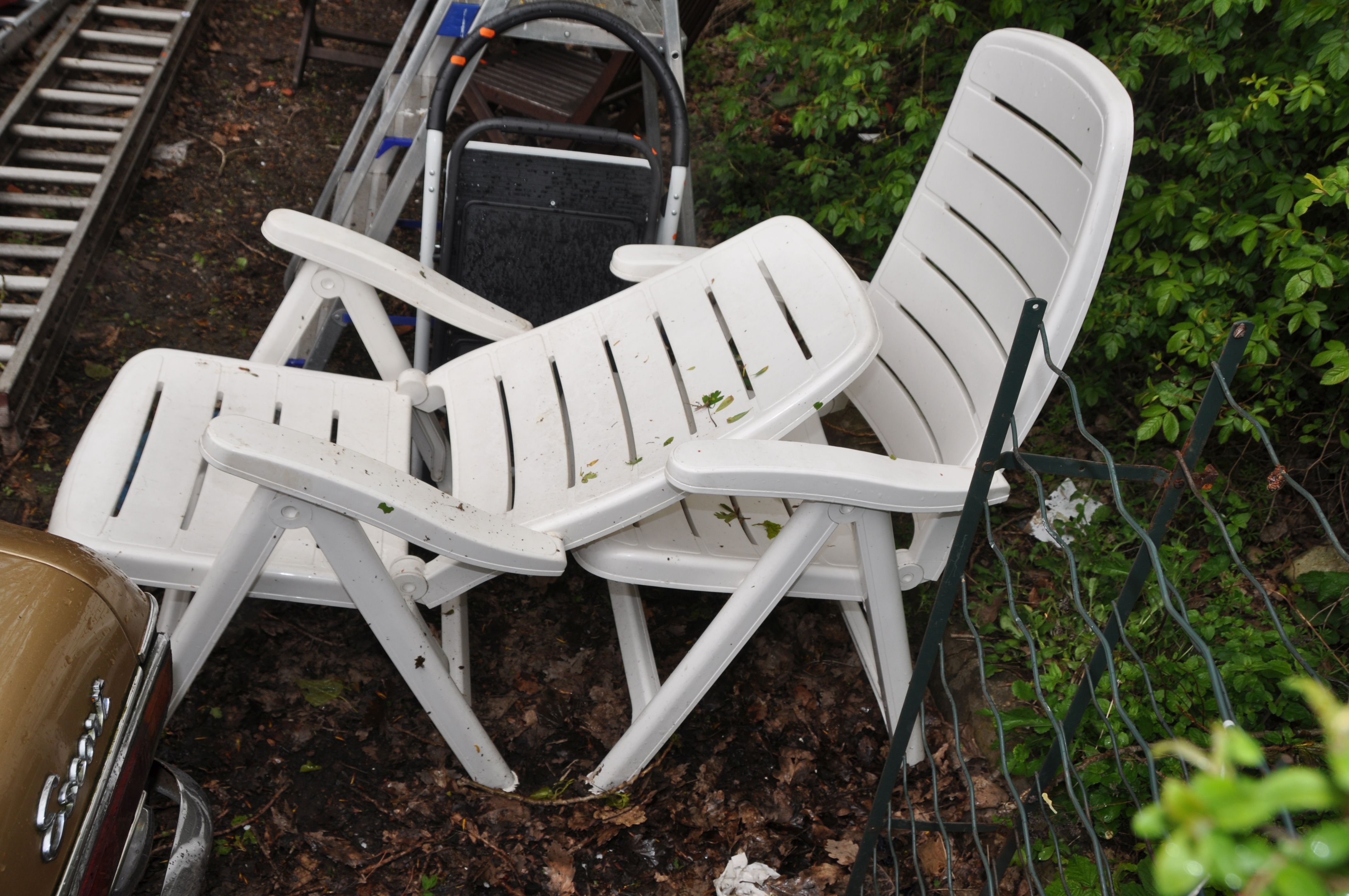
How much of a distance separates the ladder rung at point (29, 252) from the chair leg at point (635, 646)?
7.65ft

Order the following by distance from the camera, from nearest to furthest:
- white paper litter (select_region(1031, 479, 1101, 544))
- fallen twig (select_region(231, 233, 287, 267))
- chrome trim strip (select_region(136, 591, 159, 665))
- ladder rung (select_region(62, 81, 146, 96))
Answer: chrome trim strip (select_region(136, 591, 159, 665)) < white paper litter (select_region(1031, 479, 1101, 544)) < fallen twig (select_region(231, 233, 287, 267)) < ladder rung (select_region(62, 81, 146, 96))

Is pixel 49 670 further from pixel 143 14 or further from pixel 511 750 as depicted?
pixel 143 14

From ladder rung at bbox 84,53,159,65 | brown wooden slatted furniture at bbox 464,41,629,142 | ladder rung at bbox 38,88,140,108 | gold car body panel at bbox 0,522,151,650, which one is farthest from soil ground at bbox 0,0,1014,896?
ladder rung at bbox 84,53,159,65

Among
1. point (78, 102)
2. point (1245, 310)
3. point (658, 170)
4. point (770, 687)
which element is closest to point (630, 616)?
point (770, 687)

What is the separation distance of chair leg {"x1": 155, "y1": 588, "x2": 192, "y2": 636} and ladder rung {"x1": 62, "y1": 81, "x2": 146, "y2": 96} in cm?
296

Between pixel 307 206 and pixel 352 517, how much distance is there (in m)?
2.93

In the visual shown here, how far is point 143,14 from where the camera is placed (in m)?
→ 4.57

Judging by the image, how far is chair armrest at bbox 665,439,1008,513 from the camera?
4.98ft

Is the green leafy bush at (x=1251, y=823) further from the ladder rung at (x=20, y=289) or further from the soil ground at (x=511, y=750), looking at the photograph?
the ladder rung at (x=20, y=289)

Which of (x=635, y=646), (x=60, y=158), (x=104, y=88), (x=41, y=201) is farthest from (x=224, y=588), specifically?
(x=104, y=88)

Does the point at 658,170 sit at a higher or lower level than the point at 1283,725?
higher

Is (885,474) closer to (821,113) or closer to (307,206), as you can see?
(821,113)

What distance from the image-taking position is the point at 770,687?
2389 mm

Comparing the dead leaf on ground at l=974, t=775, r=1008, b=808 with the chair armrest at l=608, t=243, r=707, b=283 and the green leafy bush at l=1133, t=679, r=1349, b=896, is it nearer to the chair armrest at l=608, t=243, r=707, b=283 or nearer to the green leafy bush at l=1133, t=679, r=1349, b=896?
the chair armrest at l=608, t=243, r=707, b=283
